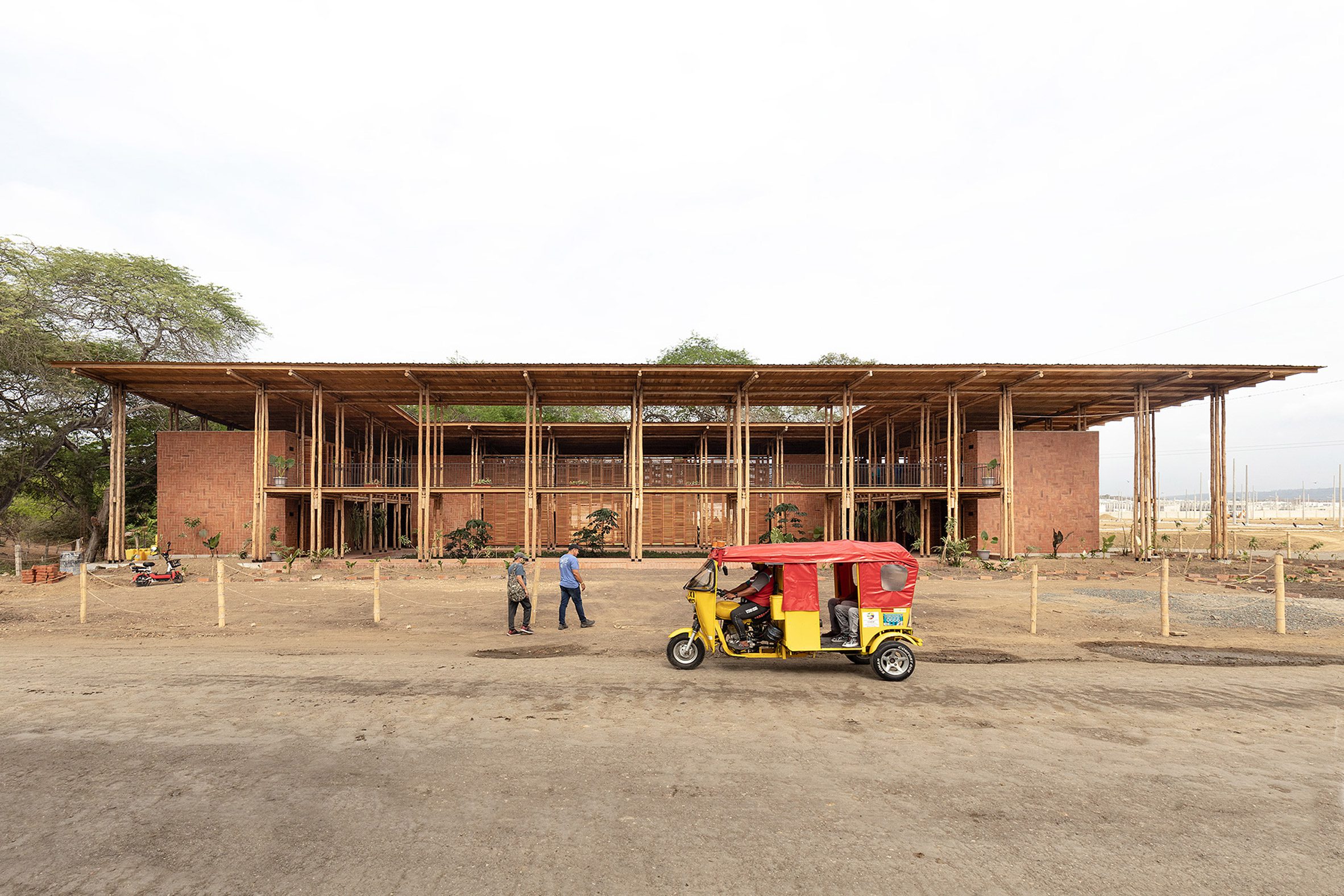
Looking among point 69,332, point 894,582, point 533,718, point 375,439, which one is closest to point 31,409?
point 69,332

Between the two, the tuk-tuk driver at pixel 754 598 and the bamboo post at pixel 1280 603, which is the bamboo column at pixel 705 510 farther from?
the tuk-tuk driver at pixel 754 598

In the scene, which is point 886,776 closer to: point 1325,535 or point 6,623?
point 6,623

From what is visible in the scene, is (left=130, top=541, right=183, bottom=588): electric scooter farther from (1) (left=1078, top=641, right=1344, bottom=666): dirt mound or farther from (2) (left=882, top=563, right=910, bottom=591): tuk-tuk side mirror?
(1) (left=1078, top=641, right=1344, bottom=666): dirt mound

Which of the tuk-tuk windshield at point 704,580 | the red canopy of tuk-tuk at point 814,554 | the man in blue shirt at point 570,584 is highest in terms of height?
the red canopy of tuk-tuk at point 814,554

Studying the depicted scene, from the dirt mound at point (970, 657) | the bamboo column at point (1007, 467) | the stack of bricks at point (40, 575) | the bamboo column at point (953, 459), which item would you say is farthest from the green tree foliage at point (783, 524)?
the stack of bricks at point (40, 575)

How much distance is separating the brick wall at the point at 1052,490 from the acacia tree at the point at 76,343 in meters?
36.0

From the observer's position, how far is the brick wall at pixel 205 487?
1017 inches

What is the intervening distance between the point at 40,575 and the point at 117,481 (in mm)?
4871

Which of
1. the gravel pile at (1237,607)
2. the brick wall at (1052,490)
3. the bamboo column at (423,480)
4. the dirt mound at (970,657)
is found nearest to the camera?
the dirt mound at (970,657)

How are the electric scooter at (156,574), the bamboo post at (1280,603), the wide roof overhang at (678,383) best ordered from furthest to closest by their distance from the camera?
the wide roof overhang at (678,383) < the electric scooter at (156,574) < the bamboo post at (1280,603)

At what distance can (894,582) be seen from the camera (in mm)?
8586

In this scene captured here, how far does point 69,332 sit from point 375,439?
1313 cm

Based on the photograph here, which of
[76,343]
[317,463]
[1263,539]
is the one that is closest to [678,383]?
[317,463]

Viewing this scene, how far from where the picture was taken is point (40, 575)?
18.5 metres
